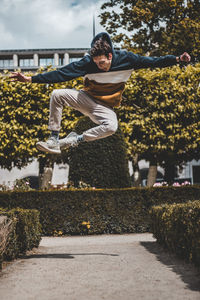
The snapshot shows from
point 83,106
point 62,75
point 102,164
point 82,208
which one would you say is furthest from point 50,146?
point 102,164

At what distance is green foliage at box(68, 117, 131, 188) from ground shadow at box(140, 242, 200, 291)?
5.13 metres

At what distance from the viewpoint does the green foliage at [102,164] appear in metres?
13.9

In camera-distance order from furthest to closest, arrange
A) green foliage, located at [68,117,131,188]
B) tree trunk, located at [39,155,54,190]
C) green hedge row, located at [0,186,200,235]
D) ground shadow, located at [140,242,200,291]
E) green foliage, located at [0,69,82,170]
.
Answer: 1. tree trunk, located at [39,155,54,190]
2. green foliage, located at [0,69,82,170]
3. green foliage, located at [68,117,131,188]
4. green hedge row, located at [0,186,200,235]
5. ground shadow, located at [140,242,200,291]

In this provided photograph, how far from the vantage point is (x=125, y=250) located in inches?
328

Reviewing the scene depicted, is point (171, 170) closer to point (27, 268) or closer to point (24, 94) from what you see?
point (24, 94)

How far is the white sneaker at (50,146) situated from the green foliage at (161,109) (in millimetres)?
A: 12321

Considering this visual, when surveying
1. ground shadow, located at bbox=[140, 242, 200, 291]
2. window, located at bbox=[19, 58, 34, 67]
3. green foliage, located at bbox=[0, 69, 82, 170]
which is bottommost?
ground shadow, located at bbox=[140, 242, 200, 291]

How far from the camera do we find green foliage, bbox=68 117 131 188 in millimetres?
13891

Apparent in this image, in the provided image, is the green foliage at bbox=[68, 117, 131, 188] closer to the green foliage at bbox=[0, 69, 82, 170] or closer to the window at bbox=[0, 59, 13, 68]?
the green foliage at bbox=[0, 69, 82, 170]

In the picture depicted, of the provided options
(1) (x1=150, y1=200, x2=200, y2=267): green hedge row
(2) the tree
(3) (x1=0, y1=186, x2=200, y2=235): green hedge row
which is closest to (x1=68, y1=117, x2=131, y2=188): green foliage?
(3) (x1=0, y1=186, x2=200, y2=235): green hedge row

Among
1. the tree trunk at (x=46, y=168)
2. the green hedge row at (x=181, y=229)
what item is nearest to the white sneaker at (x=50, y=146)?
the green hedge row at (x=181, y=229)

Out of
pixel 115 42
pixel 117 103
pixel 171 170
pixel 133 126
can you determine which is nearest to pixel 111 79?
pixel 117 103

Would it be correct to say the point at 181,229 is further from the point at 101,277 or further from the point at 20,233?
the point at 20,233

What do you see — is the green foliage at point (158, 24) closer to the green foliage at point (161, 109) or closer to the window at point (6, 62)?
the green foliage at point (161, 109)
